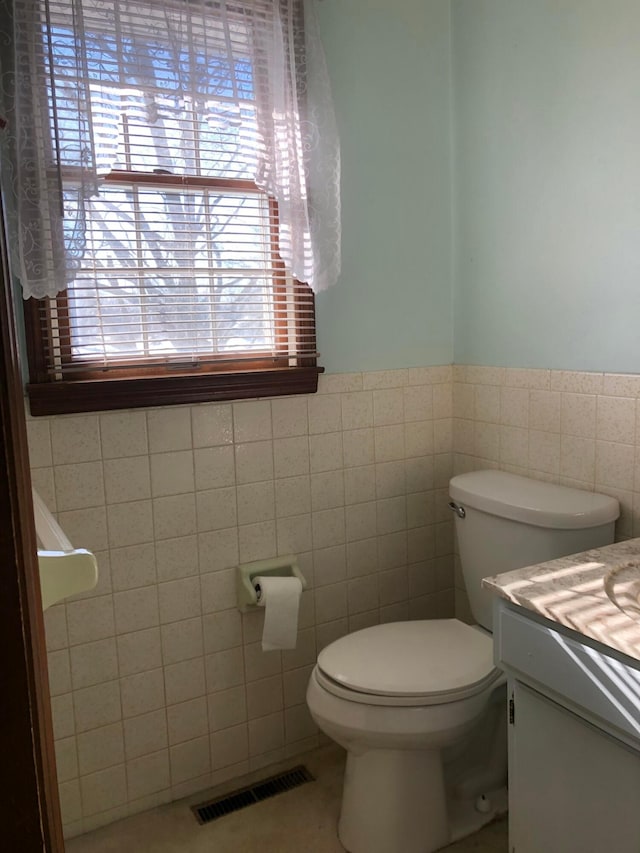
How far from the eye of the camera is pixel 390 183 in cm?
217

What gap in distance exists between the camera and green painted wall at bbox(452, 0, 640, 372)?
173cm

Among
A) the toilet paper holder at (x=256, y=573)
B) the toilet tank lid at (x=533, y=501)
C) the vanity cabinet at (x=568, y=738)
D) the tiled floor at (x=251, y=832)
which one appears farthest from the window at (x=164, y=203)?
the tiled floor at (x=251, y=832)

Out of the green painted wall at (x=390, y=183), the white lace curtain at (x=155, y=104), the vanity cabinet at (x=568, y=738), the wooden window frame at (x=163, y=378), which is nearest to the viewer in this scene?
the vanity cabinet at (x=568, y=738)

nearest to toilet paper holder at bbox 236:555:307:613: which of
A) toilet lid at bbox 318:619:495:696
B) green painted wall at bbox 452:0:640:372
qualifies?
toilet lid at bbox 318:619:495:696

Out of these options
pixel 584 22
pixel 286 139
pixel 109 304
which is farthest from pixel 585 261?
pixel 109 304

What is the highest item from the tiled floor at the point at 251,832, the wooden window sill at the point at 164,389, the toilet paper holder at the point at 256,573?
the wooden window sill at the point at 164,389

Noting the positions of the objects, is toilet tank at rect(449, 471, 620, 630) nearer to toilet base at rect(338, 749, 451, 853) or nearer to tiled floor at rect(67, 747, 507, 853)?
toilet base at rect(338, 749, 451, 853)

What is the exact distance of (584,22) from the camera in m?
1.77

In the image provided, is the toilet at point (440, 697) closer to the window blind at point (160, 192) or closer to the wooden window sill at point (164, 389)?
the wooden window sill at point (164, 389)

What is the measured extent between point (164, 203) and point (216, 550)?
0.98m

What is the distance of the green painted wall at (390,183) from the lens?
2.07 meters

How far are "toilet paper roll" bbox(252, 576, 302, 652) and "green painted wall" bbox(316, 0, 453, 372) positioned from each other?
681 millimetres

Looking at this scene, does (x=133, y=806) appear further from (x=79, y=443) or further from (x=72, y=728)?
(x=79, y=443)

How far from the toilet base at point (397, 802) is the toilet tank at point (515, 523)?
1.47 ft
